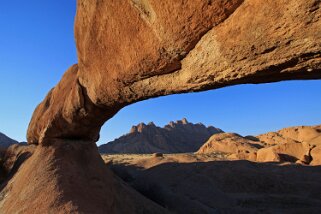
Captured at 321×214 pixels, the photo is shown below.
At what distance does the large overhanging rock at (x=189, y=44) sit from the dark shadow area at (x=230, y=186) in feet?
20.0

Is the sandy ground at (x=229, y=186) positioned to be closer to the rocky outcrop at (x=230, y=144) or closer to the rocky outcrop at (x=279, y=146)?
the rocky outcrop at (x=279, y=146)

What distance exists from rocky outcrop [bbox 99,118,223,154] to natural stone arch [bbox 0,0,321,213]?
4608 centimetres

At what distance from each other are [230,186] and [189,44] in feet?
34.1

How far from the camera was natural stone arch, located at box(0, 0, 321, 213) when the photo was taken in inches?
95.1

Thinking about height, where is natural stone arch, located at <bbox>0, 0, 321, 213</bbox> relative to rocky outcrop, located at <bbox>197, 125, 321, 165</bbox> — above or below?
below

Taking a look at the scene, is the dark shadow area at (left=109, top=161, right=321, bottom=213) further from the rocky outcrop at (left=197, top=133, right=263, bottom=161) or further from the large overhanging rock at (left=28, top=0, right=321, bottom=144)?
the rocky outcrop at (left=197, top=133, right=263, bottom=161)

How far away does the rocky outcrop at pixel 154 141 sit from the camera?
5425cm

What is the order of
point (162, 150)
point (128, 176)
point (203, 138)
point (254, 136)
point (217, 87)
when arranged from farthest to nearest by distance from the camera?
point (203, 138) < point (162, 150) < point (254, 136) < point (128, 176) < point (217, 87)

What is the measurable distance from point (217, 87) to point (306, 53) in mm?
1200

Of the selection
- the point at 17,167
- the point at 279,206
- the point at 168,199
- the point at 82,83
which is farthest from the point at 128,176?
the point at 82,83

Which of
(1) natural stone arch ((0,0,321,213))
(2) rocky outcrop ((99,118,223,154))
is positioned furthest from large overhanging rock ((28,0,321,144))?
(2) rocky outcrop ((99,118,223,154))

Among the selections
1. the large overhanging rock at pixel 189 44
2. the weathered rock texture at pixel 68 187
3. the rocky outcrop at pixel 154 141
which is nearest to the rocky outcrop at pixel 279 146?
the weathered rock texture at pixel 68 187

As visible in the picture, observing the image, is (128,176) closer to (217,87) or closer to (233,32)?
(217,87)

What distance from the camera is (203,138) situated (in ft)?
227
